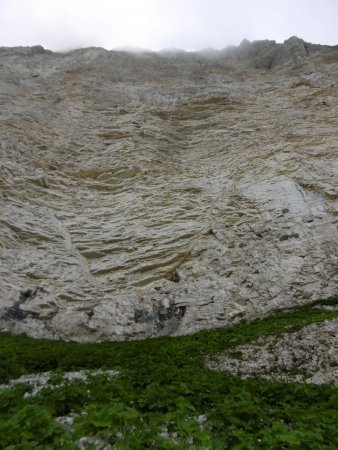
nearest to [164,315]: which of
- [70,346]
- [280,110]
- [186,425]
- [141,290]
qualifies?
[141,290]

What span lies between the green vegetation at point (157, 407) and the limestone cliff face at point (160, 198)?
5537 mm

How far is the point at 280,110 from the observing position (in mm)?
39438

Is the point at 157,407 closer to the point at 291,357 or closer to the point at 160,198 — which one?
the point at 291,357

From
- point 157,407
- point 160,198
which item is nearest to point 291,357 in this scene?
point 157,407

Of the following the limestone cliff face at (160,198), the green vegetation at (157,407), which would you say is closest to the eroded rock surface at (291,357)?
the green vegetation at (157,407)

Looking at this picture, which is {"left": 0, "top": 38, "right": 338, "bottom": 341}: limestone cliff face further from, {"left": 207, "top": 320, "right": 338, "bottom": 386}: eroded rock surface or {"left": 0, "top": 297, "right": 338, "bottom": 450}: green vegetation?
{"left": 0, "top": 297, "right": 338, "bottom": 450}: green vegetation

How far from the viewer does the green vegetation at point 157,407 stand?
6625 millimetres

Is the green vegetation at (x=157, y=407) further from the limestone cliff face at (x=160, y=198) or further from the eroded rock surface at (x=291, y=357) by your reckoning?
the limestone cliff face at (x=160, y=198)

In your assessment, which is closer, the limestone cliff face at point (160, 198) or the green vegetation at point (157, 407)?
the green vegetation at point (157, 407)

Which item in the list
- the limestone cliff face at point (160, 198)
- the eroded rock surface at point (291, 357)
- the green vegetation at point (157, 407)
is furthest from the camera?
the limestone cliff face at point (160, 198)

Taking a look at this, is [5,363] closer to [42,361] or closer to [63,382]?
[42,361]

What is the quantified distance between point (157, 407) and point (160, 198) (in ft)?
70.4

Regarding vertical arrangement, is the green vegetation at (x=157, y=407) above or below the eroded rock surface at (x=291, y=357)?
above

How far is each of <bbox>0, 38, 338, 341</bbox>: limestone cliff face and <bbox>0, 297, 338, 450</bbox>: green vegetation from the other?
554 centimetres
